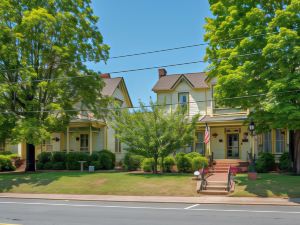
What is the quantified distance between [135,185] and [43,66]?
42.7 ft

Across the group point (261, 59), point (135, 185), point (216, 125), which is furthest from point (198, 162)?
point (261, 59)

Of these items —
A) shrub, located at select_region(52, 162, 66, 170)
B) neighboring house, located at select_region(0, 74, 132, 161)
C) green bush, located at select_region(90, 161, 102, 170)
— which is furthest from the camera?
neighboring house, located at select_region(0, 74, 132, 161)

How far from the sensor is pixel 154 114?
27125mm

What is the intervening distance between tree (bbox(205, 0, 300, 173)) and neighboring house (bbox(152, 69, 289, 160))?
5.75m

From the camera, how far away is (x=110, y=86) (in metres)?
40.0

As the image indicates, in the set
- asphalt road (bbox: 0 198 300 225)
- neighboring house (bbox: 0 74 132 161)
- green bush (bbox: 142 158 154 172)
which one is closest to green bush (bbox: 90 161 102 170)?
neighboring house (bbox: 0 74 132 161)

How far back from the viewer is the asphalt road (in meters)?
12.5

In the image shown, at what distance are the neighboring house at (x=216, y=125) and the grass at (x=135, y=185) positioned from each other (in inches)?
255

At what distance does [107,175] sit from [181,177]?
5.21 meters

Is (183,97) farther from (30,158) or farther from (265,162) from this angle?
(30,158)

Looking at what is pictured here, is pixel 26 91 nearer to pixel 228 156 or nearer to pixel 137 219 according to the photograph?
pixel 228 156

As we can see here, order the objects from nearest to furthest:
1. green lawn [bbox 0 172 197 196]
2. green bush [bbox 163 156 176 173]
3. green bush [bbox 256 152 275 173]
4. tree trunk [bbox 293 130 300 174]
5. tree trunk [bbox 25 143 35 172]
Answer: green lawn [bbox 0 172 197 196] → tree trunk [bbox 293 130 300 174] → green bush [bbox 256 152 275 173] → green bush [bbox 163 156 176 173] → tree trunk [bbox 25 143 35 172]

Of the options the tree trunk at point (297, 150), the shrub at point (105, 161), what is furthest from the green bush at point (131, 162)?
the tree trunk at point (297, 150)

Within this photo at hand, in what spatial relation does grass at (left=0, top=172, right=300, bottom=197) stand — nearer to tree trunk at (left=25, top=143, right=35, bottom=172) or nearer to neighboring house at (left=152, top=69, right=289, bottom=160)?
tree trunk at (left=25, top=143, right=35, bottom=172)
